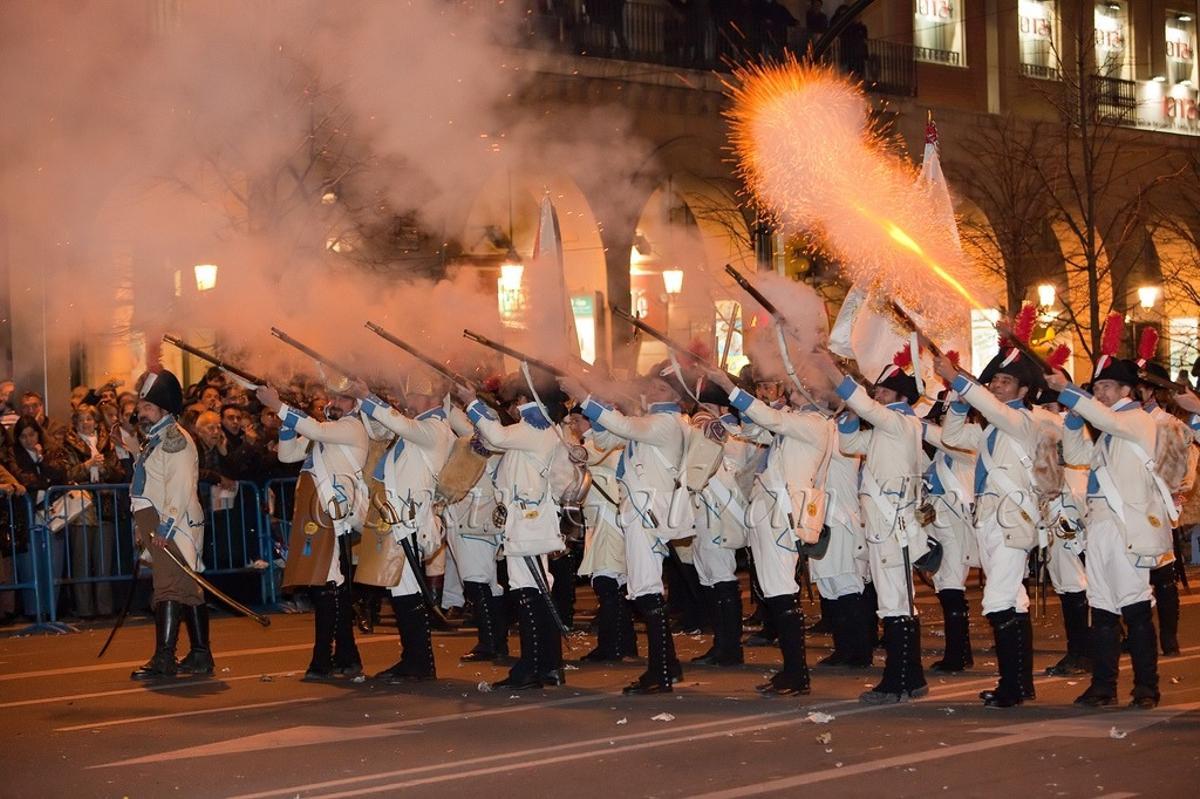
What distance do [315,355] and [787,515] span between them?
3.09 m

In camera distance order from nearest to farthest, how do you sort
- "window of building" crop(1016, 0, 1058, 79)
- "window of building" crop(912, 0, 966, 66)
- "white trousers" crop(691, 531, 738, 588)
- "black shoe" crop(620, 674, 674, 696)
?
1. "black shoe" crop(620, 674, 674, 696)
2. "white trousers" crop(691, 531, 738, 588)
3. "window of building" crop(912, 0, 966, 66)
4. "window of building" crop(1016, 0, 1058, 79)

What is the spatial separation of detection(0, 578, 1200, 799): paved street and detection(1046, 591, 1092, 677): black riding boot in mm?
314

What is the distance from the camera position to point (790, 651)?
11.1m

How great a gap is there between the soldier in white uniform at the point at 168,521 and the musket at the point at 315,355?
88 centimetres

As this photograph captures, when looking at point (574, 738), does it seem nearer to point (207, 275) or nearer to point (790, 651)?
point (790, 651)

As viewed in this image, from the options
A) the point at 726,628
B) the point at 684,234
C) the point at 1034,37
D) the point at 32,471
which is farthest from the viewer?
the point at 1034,37

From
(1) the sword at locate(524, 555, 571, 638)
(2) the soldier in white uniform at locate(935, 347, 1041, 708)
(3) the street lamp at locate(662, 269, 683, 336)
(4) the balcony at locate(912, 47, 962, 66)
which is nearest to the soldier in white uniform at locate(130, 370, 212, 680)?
(1) the sword at locate(524, 555, 571, 638)

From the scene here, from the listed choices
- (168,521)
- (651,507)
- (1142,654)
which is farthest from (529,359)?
(1142,654)

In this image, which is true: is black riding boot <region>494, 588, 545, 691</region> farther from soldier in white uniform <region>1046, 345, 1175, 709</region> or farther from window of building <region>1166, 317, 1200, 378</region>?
window of building <region>1166, 317, 1200, 378</region>

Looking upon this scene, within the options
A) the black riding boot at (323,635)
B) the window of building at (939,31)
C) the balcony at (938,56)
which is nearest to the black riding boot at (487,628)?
the black riding boot at (323,635)

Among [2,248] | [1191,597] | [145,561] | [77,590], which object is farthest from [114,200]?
[1191,597]

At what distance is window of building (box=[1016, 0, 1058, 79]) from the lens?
34.0 metres

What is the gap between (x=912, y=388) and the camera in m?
11.5

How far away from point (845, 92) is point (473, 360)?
362 cm
